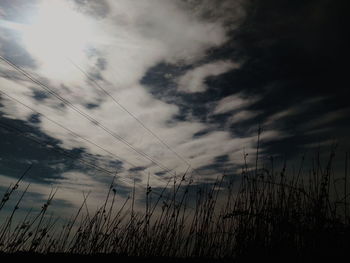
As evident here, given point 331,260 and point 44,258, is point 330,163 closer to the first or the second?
point 331,260

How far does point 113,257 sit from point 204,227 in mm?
1537

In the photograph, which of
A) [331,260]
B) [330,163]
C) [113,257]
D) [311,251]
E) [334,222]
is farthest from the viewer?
[330,163]

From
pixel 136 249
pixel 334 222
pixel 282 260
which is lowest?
pixel 136 249

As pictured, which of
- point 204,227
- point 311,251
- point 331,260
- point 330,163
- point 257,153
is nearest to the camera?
point 331,260

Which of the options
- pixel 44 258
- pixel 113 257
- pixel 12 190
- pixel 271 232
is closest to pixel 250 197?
pixel 271 232

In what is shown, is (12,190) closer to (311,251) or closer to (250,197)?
(250,197)

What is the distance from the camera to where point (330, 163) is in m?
3.15

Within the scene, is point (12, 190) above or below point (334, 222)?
below

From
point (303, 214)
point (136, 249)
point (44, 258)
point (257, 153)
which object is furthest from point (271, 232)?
point (44, 258)

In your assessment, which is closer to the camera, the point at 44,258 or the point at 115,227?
the point at 44,258

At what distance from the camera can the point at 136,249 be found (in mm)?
4105

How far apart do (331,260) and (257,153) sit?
148 centimetres

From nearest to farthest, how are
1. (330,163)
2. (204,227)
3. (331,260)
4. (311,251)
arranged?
1. (331,260)
2. (311,251)
3. (330,163)
4. (204,227)

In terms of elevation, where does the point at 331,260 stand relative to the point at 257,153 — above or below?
below
